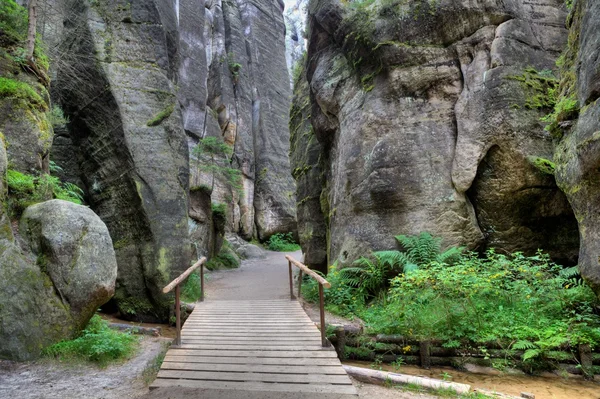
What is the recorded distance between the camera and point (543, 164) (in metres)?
8.25

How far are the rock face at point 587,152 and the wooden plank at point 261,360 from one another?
4170 millimetres

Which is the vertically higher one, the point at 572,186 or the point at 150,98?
the point at 150,98

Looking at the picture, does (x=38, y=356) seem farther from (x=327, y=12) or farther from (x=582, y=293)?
(x=327, y=12)

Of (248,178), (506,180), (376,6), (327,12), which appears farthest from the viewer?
(248,178)

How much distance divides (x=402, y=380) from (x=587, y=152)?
4361 millimetres

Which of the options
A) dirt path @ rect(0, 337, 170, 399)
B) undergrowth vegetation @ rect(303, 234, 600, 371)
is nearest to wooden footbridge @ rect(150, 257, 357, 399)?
dirt path @ rect(0, 337, 170, 399)

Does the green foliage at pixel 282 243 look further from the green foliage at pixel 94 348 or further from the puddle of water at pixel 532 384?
the puddle of water at pixel 532 384

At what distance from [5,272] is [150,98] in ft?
23.9

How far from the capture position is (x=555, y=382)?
214 inches

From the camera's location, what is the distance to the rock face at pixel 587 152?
5.22 m

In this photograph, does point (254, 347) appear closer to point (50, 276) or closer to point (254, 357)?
point (254, 357)

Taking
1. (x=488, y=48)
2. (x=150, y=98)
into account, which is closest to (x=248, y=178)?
(x=150, y=98)

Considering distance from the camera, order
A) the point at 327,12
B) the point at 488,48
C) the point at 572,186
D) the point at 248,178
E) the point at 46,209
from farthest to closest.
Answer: the point at 248,178 < the point at 327,12 < the point at 488,48 < the point at 46,209 < the point at 572,186

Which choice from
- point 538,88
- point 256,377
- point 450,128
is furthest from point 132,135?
point 538,88
